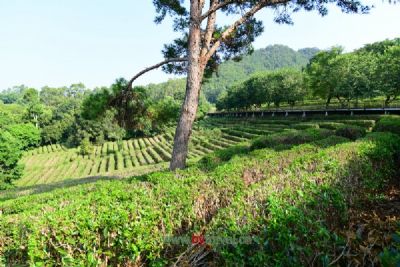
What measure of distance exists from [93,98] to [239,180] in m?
6.77

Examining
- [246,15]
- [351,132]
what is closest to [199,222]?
[246,15]

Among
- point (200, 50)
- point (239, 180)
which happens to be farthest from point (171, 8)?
point (239, 180)

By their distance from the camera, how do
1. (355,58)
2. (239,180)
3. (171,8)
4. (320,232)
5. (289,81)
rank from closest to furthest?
1. (320,232)
2. (239,180)
3. (171,8)
4. (355,58)
5. (289,81)

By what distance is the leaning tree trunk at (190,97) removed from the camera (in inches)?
360

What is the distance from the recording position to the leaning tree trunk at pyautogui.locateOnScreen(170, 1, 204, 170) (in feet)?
30.0

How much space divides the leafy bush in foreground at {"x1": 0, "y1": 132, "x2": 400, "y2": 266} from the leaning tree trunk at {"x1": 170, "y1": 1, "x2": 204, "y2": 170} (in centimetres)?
339

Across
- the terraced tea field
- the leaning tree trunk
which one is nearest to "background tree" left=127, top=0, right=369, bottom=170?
the leaning tree trunk

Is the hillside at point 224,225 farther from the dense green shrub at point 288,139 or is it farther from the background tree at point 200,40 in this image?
the dense green shrub at point 288,139

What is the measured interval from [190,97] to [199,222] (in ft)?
16.7

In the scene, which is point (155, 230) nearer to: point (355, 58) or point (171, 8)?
point (171, 8)

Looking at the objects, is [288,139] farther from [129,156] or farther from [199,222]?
[129,156]

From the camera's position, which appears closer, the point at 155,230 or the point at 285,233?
the point at 285,233

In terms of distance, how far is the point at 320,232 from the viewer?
280 cm

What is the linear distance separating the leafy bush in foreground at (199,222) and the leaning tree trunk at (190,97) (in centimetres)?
339
